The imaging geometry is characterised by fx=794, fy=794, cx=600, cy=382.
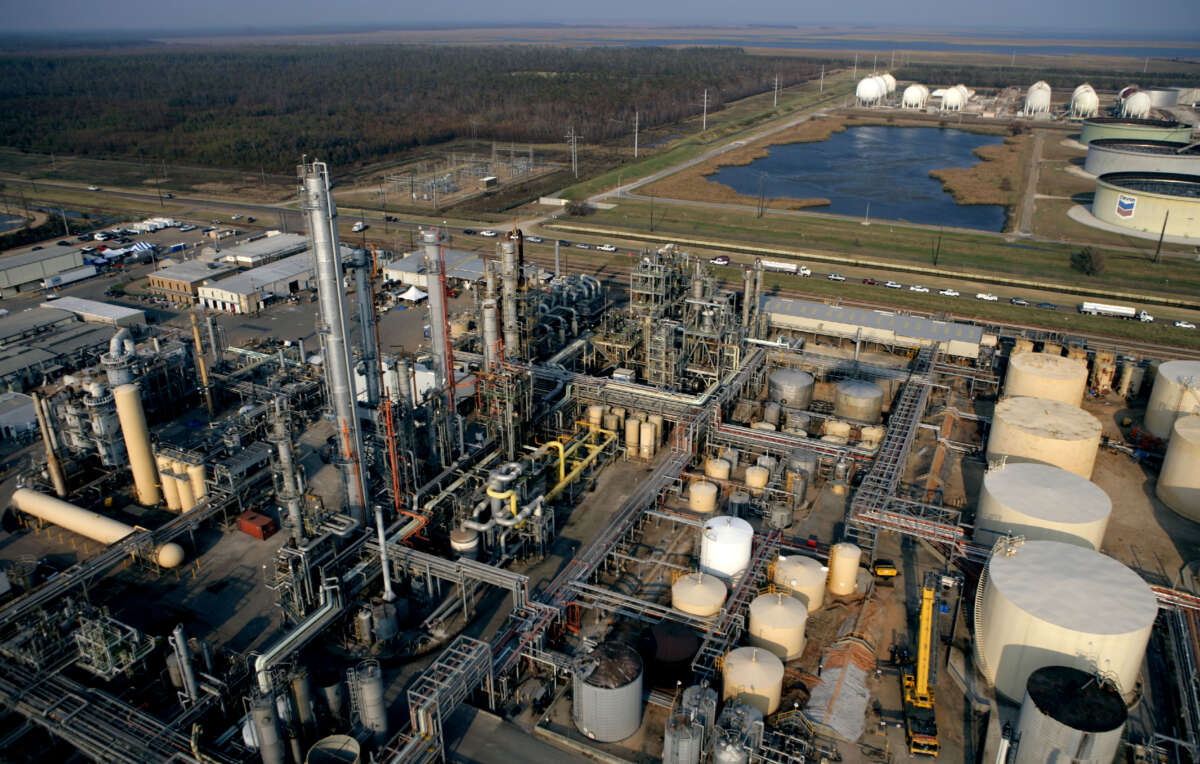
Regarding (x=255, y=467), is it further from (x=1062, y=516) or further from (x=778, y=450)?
(x=1062, y=516)

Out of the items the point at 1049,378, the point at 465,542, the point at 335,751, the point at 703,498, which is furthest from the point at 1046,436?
the point at 335,751

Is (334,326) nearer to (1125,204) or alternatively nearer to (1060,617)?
(1060,617)

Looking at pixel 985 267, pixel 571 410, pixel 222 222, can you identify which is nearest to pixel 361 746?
pixel 571 410

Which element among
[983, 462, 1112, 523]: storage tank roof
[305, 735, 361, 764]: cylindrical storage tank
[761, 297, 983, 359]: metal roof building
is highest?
[983, 462, 1112, 523]: storage tank roof

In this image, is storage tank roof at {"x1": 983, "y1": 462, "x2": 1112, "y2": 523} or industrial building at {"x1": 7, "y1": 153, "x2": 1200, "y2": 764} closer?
industrial building at {"x1": 7, "y1": 153, "x2": 1200, "y2": 764}

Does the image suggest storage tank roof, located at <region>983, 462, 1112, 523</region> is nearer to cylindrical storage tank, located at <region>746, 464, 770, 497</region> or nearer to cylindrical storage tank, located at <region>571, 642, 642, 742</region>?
cylindrical storage tank, located at <region>746, 464, 770, 497</region>

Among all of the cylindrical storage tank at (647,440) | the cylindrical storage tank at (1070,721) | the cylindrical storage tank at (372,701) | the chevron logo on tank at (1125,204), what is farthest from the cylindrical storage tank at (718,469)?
the chevron logo on tank at (1125,204)

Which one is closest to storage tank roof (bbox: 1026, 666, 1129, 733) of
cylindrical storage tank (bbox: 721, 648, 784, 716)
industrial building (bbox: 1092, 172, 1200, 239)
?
cylindrical storage tank (bbox: 721, 648, 784, 716)
